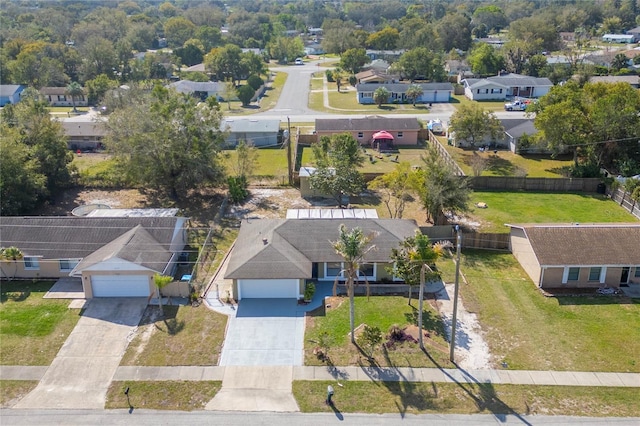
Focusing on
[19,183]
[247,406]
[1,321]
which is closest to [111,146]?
[19,183]

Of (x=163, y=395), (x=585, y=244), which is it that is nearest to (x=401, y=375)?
(x=163, y=395)

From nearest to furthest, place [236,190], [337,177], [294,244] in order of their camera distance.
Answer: [294,244]
[337,177]
[236,190]

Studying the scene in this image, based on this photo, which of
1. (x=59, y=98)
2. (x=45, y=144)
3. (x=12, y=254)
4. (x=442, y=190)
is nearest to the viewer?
(x=12, y=254)

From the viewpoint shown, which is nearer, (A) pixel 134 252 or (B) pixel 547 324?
(B) pixel 547 324

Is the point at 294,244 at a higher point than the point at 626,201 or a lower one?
lower

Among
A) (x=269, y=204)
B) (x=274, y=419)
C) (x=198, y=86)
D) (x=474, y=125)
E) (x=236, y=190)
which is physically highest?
(x=198, y=86)

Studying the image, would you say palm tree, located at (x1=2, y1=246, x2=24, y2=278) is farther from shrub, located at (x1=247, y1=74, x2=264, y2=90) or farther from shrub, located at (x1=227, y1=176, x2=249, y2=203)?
shrub, located at (x1=247, y1=74, x2=264, y2=90)

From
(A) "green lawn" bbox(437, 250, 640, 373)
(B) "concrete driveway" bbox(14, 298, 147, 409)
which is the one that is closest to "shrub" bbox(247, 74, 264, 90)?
(A) "green lawn" bbox(437, 250, 640, 373)

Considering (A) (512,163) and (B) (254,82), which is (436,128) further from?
(B) (254,82)

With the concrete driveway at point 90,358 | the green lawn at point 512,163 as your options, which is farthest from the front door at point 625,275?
the concrete driveway at point 90,358
